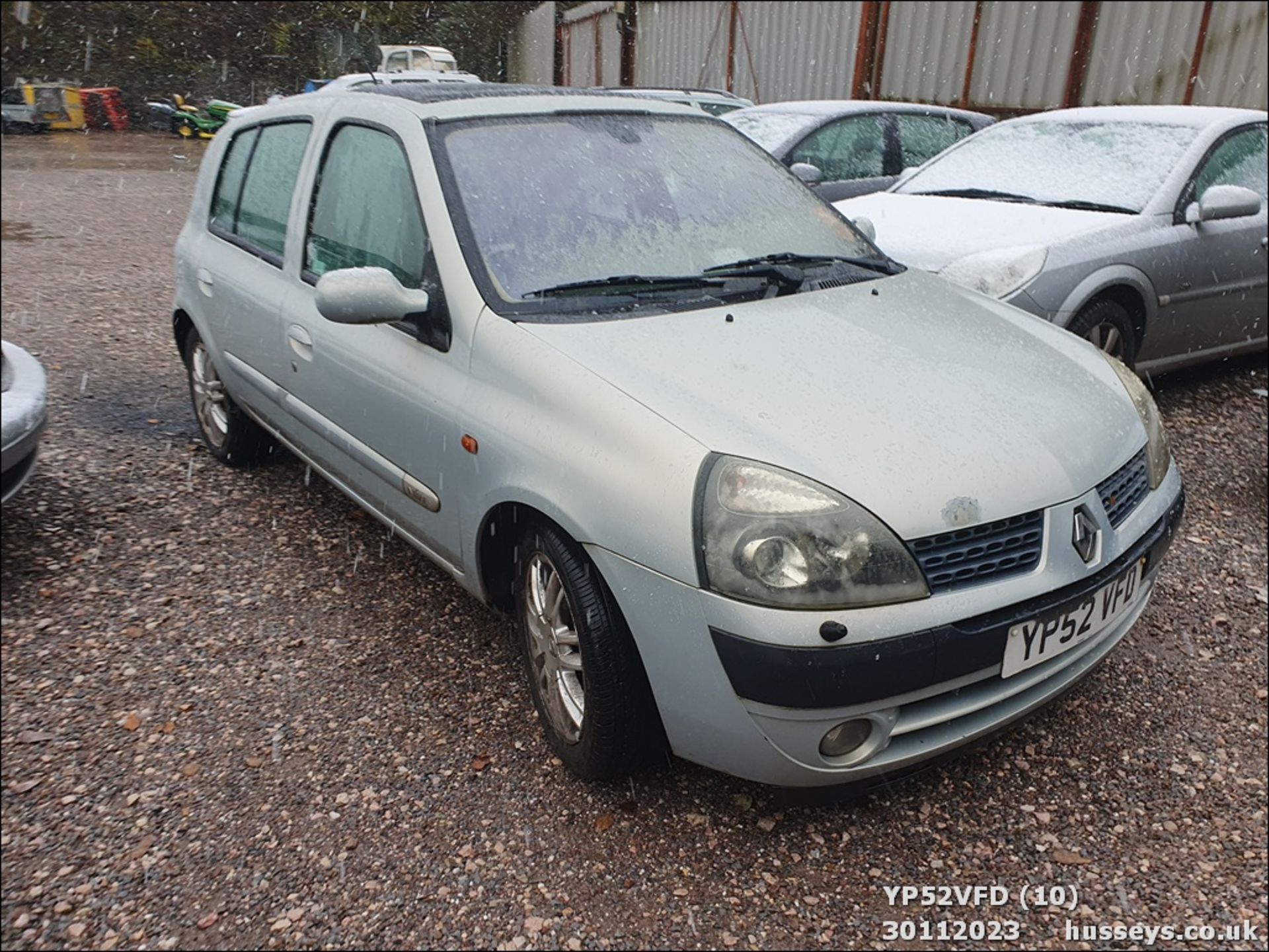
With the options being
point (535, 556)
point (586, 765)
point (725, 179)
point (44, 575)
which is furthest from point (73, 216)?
point (586, 765)

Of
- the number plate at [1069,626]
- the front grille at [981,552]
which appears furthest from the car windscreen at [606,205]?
the number plate at [1069,626]

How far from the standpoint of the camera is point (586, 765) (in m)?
2.35

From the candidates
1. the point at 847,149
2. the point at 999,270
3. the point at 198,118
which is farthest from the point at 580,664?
the point at 847,149

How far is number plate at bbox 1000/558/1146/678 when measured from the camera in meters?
2.09

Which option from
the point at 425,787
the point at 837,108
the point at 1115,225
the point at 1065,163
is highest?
the point at 837,108

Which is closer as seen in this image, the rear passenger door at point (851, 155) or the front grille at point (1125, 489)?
the front grille at point (1125, 489)

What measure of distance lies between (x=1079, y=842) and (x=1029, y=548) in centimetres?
72

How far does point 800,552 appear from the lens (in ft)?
6.36

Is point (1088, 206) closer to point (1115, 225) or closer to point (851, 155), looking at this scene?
point (1115, 225)

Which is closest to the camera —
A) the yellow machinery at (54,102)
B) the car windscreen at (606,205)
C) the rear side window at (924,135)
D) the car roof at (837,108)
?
the yellow machinery at (54,102)

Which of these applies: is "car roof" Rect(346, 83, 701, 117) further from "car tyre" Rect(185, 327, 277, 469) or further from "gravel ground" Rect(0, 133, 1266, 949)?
"car tyre" Rect(185, 327, 277, 469)

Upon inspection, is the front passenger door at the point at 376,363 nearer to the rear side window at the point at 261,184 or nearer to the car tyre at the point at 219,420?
the rear side window at the point at 261,184

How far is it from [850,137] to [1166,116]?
2.42 m

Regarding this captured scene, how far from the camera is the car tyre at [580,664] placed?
2.17 meters
